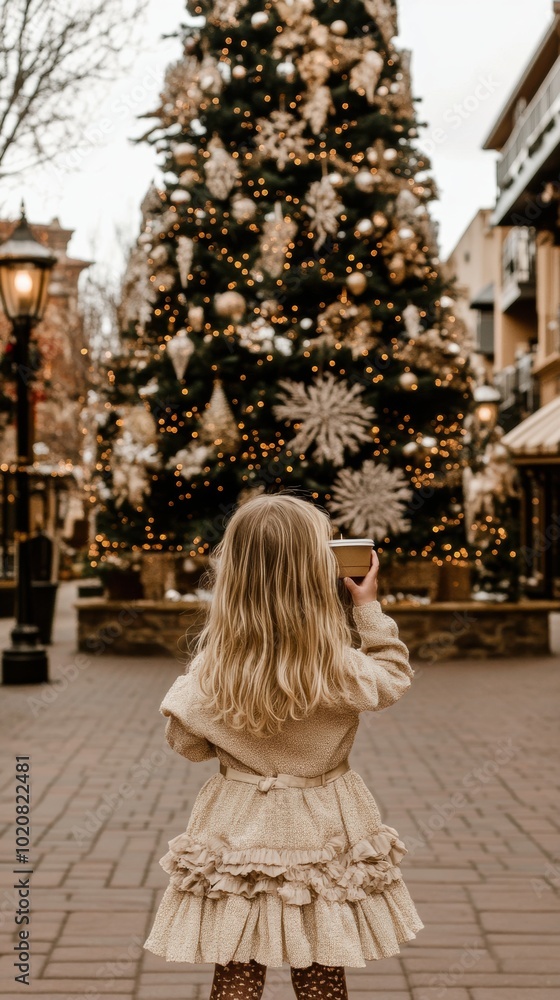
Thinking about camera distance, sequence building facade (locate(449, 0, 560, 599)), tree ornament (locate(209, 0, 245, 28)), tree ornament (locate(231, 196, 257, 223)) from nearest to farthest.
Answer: tree ornament (locate(231, 196, 257, 223))
tree ornament (locate(209, 0, 245, 28))
building facade (locate(449, 0, 560, 599))

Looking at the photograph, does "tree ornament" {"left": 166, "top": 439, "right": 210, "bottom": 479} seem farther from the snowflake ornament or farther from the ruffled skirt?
the ruffled skirt

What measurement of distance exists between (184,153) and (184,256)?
1.47m

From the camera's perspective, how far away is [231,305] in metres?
13.1

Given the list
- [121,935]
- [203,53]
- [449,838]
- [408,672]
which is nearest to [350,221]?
[203,53]

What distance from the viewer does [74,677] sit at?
38.5 feet

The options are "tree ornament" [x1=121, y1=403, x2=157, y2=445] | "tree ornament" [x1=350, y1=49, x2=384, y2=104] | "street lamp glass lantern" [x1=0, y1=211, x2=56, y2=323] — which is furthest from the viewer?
"tree ornament" [x1=350, y1=49, x2=384, y2=104]

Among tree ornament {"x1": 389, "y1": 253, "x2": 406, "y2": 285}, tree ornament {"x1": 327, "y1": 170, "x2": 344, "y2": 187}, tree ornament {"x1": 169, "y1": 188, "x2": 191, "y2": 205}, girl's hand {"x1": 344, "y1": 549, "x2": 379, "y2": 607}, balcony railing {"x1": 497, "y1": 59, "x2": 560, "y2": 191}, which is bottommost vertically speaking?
girl's hand {"x1": 344, "y1": 549, "x2": 379, "y2": 607}

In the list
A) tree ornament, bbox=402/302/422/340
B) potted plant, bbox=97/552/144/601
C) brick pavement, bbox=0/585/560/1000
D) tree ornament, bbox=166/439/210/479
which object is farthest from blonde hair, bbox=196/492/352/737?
tree ornament, bbox=402/302/422/340

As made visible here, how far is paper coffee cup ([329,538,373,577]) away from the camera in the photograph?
283cm

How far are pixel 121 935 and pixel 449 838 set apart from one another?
2.01 m

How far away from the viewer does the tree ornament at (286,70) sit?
13.9 metres

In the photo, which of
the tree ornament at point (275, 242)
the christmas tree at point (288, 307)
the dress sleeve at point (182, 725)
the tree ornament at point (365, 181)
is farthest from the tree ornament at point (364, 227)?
the dress sleeve at point (182, 725)

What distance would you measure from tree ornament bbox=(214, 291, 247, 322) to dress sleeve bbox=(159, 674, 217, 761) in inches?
413

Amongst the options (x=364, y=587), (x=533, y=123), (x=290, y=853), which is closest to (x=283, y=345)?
(x=364, y=587)
